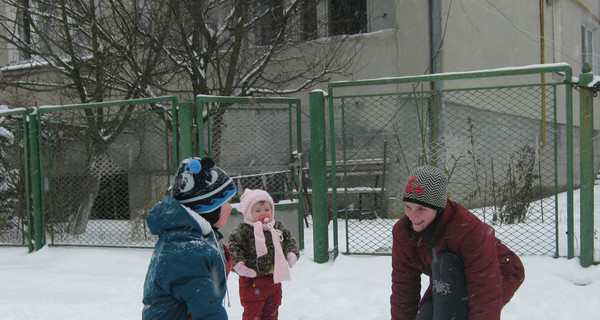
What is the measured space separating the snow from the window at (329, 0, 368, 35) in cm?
497

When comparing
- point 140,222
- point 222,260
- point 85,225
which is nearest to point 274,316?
point 222,260

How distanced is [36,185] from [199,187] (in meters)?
4.81

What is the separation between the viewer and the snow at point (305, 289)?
3.94 m

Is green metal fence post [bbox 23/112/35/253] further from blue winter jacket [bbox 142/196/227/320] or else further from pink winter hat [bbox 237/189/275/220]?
blue winter jacket [bbox 142/196/227/320]

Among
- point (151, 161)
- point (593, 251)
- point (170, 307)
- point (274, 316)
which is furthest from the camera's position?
point (151, 161)

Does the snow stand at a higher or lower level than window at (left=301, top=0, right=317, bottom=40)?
lower

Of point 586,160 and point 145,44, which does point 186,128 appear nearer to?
point 145,44

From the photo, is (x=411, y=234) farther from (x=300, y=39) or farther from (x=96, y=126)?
(x=300, y=39)

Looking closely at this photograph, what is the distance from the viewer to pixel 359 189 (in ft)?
24.7

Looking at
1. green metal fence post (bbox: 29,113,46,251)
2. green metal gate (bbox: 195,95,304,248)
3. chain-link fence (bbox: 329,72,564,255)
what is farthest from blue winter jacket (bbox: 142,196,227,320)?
green metal fence post (bbox: 29,113,46,251)

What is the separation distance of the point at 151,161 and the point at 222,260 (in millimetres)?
5643

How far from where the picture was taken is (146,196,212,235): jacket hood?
1.98 metres

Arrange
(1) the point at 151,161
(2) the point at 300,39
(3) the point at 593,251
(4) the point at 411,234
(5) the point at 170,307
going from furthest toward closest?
1. (2) the point at 300,39
2. (1) the point at 151,161
3. (3) the point at 593,251
4. (4) the point at 411,234
5. (5) the point at 170,307

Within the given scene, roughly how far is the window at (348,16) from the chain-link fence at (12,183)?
5.40 m
